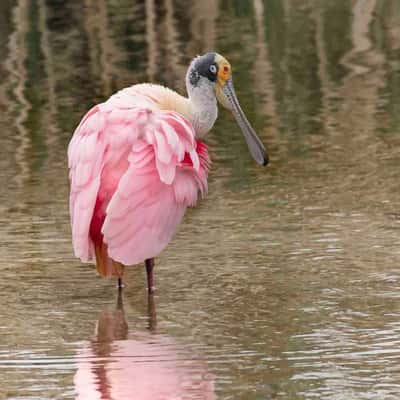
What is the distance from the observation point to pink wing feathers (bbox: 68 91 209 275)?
788 centimetres

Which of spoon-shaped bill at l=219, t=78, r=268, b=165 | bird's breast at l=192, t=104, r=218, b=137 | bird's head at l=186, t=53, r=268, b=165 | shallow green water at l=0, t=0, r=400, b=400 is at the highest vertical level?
bird's head at l=186, t=53, r=268, b=165

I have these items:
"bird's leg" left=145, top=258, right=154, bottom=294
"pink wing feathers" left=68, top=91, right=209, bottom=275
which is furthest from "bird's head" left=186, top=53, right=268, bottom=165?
"bird's leg" left=145, top=258, right=154, bottom=294

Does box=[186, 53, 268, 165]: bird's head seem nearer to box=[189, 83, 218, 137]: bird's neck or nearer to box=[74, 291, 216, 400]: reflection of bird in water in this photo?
box=[189, 83, 218, 137]: bird's neck

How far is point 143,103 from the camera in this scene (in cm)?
841

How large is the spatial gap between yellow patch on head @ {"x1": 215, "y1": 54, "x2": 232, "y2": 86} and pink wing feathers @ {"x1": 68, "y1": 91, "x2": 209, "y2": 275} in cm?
87

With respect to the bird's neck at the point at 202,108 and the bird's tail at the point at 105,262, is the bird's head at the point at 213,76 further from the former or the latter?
the bird's tail at the point at 105,262

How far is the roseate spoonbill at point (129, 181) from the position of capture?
789 centimetres

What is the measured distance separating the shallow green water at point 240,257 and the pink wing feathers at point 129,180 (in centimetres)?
31

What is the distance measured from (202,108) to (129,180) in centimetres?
116

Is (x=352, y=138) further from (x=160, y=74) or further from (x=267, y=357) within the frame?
(x=267, y=357)

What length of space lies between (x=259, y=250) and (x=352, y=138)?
341cm

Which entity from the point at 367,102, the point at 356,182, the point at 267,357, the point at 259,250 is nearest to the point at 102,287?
the point at 259,250

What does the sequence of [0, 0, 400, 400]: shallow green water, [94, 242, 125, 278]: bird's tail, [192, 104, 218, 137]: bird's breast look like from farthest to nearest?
1. [192, 104, 218, 137]: bird's breast
2. [94, 242, 125, 278]: bird's tail
3. [0, 0, 400, 400]: shallow green water

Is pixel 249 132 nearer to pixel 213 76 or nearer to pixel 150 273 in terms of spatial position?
pixel 213 76
